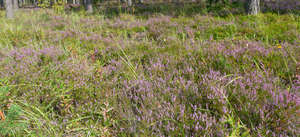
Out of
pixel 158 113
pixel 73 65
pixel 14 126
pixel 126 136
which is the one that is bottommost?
pixel 126 136

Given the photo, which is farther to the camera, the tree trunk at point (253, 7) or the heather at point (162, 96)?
the tree trunk at point (253, 7)

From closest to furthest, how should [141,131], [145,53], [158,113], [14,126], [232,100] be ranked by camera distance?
[14,126] → [141,131] → [158,113] → [232,100] → [145,53]

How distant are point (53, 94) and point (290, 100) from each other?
2519 mm

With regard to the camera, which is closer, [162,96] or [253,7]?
[162,96]

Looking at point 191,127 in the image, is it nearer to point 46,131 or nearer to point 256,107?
point 256,107

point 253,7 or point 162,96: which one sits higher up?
point 253,7

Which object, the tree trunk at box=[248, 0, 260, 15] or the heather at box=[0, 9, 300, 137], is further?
the tree trunk at box=[248, 0, 260, 15]

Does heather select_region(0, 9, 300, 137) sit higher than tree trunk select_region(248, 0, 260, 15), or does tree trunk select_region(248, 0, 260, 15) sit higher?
tree trunk select_region(248, 0, 260, 15)

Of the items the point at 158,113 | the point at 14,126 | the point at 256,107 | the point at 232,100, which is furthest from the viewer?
the point at 232,100

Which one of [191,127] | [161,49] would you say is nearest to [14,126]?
[191,127]

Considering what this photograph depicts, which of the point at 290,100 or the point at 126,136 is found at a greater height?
the point at 290,100

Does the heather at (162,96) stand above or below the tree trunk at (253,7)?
below

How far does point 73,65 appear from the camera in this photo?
272 centimetres

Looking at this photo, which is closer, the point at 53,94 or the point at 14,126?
the point at 14,126
